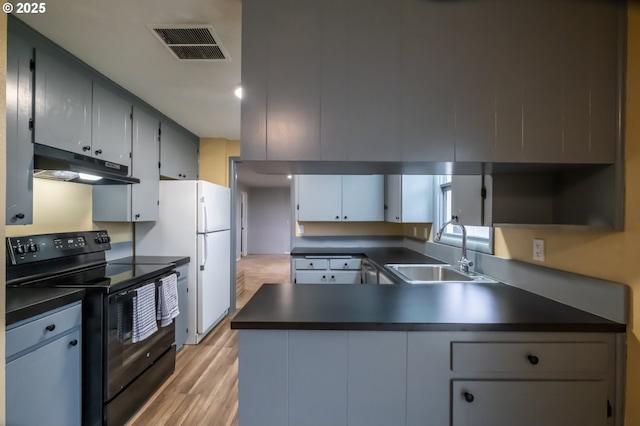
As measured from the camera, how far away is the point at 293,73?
3.78ft

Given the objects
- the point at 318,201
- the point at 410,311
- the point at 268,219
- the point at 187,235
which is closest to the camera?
the point at 410,311

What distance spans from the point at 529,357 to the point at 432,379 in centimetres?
38

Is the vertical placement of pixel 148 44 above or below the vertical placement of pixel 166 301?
above

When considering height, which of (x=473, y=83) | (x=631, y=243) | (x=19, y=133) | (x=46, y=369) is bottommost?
(x=46, y=369)

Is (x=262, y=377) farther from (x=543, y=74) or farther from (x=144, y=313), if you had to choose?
(x=543, y=74)

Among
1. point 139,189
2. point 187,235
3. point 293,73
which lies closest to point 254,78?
point 293,73

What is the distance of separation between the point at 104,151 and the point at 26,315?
1345 mm

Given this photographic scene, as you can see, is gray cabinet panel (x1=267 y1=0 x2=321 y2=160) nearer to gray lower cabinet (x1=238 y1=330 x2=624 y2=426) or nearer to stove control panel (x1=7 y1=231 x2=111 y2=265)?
gray lower cabinet (x1=238 y1=330 x2=624 y2=426)

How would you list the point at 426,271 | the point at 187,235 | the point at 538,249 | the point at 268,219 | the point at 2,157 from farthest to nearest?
1. the point at 268,219
2. the point at 187,235
3. the point at 426,271
4. the point at 538,249
5. the point at 2,157

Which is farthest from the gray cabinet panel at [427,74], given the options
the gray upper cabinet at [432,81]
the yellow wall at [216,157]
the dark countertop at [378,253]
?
the yellow wall at [216,157]

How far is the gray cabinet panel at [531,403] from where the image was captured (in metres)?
1.08

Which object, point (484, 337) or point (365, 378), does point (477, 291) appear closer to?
Answer: point (484, 337)

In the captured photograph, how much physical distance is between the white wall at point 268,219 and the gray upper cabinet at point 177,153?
17.3 ft

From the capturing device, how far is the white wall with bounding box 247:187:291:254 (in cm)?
897
